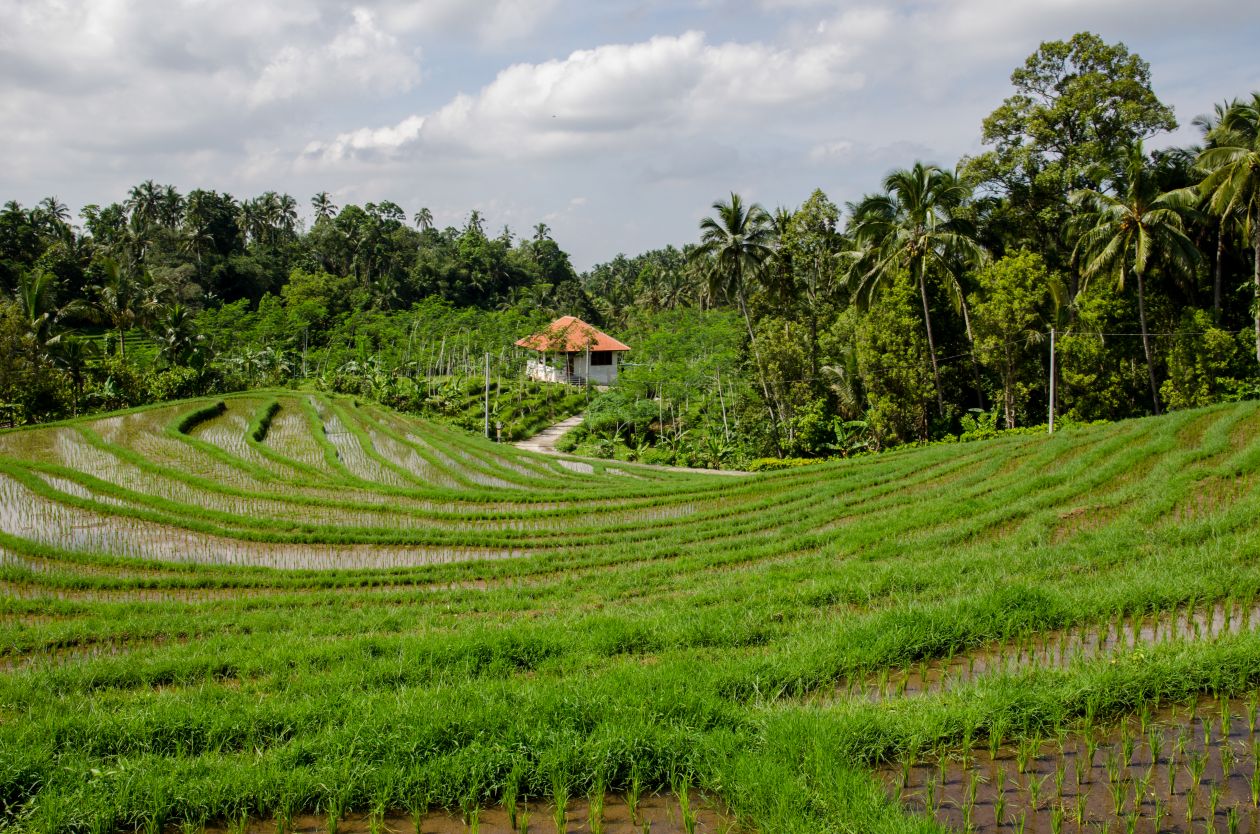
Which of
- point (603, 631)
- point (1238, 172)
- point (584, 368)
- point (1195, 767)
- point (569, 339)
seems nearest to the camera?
point (1195, 767)

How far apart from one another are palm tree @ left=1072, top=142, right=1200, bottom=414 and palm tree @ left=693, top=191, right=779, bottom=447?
1147 cm

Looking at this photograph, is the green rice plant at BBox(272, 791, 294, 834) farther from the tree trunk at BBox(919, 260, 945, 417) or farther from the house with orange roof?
the house with orange roof

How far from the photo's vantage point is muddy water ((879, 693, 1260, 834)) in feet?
15.3

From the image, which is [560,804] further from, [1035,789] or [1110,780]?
[1110,780]

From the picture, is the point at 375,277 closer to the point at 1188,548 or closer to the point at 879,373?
the point at 879,373

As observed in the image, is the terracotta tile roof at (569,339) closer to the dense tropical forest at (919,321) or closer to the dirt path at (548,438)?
the dense tropical forest at (919,321)

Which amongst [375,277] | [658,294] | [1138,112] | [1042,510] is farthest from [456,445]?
[375,277]

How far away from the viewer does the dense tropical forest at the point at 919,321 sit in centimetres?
A: 2455

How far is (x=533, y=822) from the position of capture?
4926 millimetres

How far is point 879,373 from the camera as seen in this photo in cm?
2842

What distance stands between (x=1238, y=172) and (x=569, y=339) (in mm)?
37437

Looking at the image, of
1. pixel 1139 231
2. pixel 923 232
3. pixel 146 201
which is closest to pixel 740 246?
pixel 923 232

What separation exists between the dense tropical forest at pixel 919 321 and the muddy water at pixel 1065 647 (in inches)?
642

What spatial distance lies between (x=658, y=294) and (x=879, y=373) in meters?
48.0
